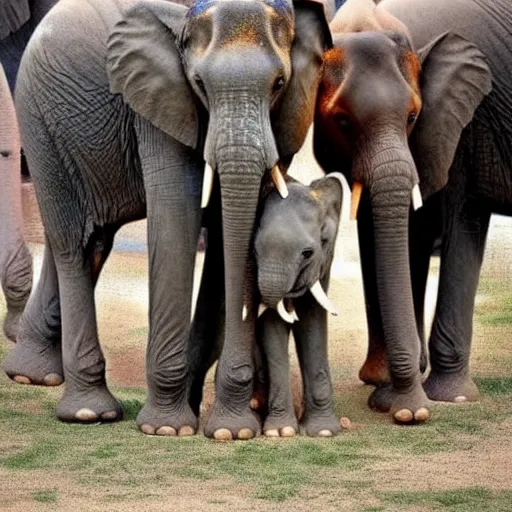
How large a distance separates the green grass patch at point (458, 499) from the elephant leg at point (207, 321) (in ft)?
4.29

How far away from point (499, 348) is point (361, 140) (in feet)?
7.07

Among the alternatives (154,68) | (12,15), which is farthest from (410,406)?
(12,15)

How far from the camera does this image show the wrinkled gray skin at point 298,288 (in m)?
6.01

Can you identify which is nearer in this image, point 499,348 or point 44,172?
point 44,172

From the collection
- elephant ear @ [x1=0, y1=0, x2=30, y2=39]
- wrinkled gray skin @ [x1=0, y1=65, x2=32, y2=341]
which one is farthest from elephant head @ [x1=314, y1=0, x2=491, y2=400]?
elephant ear @ [x1=0, y1=0, x2=30, y2=39]

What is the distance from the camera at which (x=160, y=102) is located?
6.15 meters

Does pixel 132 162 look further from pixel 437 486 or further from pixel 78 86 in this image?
pixel 437 486

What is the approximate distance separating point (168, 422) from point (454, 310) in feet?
4.14

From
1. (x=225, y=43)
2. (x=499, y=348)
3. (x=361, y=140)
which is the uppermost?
(x=225, y=43)

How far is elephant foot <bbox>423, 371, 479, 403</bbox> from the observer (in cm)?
686

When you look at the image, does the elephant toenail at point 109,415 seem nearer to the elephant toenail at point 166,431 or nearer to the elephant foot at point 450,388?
the elephant toenail at point 166,431

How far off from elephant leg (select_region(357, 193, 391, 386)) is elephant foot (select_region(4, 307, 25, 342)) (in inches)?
65.8

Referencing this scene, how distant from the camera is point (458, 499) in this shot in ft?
17.5

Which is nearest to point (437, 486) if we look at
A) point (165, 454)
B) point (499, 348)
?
point (165, 454)
